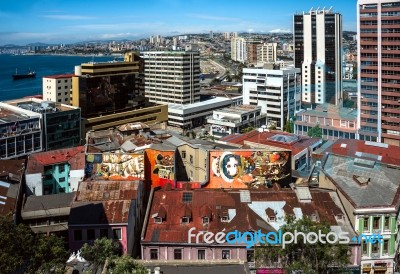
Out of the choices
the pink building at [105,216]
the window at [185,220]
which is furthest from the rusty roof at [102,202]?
the window at [185,220]

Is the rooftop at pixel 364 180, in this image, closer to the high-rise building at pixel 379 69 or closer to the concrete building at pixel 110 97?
the high-rise building at pixel 379 69

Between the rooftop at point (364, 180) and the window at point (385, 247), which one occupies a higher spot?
the rooftop at point (364, 180)

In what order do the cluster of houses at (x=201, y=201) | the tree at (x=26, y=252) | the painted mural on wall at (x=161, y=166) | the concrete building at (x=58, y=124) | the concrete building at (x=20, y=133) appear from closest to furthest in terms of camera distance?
the tree at (x=26, y=252)
the cluster of houses at (x=201, y=201)
the painted mural on wall at (x=161, y=166)
the concrete building at (x=20, y=133)
the concrete building at (x=58, y=124)

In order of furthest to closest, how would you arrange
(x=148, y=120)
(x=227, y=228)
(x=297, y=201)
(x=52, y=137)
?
(x=148, y=120)
(x=52, y=137)
(x=297, y=201)
(x=227, y=228)

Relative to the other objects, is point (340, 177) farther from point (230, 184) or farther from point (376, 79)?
point (376, 79)

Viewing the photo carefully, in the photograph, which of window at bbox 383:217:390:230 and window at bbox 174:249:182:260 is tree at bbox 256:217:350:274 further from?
window at bbox 174:249:182:260

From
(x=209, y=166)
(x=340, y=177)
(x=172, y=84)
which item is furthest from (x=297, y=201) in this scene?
(x=172, y=84)
